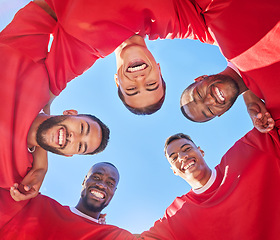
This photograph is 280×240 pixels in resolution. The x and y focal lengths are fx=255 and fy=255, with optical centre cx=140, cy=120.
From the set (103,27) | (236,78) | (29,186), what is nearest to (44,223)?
(29,186)

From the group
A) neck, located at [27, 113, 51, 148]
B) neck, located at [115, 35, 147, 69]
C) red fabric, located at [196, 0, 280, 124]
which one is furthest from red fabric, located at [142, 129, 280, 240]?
neck, located at [27, 113, 51, 148]

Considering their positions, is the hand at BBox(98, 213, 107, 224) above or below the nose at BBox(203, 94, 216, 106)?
below

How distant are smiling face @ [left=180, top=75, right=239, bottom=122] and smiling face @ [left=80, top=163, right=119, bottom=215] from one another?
1.52 m

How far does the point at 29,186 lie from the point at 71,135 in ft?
2.02

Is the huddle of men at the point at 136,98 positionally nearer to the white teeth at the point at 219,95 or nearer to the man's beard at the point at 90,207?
the white teeth at the point at 219,95

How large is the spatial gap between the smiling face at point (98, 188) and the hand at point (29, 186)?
100 cm

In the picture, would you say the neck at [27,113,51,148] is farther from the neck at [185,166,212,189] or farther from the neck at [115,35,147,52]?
the neck at [185,166,212,189]

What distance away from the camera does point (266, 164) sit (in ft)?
7.38

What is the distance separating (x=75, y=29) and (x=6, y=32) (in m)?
0.65

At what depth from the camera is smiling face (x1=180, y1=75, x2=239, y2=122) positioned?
2.62 meters

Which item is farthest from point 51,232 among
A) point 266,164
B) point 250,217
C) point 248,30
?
point 248,30

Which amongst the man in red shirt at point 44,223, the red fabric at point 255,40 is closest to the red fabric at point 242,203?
the red fabric at point 255,40

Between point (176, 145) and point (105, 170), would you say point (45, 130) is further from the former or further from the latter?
point (176, 145)

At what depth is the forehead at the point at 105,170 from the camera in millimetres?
3678
